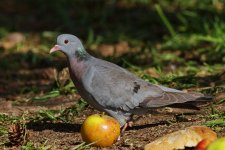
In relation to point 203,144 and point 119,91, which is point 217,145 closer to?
point 203,144

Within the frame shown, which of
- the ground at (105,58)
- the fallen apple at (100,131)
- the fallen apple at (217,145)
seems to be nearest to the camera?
the fallen apple at (217,145)

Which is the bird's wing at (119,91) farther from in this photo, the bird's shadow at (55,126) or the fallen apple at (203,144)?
the fallen apple at (203,144)

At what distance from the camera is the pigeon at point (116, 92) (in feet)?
20.2

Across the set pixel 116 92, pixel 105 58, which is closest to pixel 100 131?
pixel 116 92

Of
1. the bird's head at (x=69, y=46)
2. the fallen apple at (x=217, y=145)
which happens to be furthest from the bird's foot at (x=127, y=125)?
the fallen apple at (x=217, y=145)

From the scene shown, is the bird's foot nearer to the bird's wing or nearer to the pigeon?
the pigeon

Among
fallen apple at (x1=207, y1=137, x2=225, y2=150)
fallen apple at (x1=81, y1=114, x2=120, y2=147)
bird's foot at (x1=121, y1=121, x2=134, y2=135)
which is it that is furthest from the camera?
bird's foot at (x1=121, y1=121, x2=134, y2=135)

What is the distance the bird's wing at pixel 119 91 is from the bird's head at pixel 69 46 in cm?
22

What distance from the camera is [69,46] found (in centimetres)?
641

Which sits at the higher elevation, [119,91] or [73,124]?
[119,91]

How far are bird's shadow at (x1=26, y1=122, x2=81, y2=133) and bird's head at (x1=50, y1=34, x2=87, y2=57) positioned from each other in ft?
2.08

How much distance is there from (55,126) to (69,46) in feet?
2.49

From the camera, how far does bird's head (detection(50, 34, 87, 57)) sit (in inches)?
252

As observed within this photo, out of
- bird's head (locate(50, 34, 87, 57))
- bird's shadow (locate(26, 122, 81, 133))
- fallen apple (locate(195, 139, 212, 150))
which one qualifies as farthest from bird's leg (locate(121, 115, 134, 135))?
fallen apple (locate(195, 139, 212, 150))
